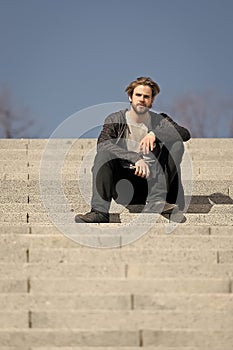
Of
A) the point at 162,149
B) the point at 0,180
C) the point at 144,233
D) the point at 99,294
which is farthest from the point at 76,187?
the point at 99,294

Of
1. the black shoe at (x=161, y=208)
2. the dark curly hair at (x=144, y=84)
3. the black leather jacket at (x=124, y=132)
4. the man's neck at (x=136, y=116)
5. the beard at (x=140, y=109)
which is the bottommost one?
the black shoe at (x=161, y=208)

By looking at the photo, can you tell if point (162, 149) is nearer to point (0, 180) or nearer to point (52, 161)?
point (0, 180)

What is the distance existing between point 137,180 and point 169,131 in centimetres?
43

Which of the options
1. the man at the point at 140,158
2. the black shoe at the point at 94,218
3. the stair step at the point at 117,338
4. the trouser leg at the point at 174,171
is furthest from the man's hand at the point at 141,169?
the stair step at the point at 117,338

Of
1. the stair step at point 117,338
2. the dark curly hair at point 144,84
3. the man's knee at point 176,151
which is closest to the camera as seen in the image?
the stair step at point 117,338

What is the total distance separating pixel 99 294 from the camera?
4.17 m

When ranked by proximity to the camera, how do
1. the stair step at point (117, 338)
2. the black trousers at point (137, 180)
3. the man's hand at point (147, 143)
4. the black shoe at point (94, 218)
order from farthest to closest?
the man's hand at point (147, 143)
the black trousers at point (137, 180)
the black shoe at point (94, 218)
the stair step at point (117, 338)

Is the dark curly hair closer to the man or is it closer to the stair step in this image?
the man

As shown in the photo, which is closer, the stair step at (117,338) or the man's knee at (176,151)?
the stair step at (117,338)

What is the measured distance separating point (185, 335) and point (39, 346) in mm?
787

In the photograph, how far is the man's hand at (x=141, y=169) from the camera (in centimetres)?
521

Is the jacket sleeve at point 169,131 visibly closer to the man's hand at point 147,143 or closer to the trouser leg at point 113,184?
the man's hand at point 147,143

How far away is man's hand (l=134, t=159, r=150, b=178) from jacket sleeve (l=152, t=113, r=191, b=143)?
0.29 metres

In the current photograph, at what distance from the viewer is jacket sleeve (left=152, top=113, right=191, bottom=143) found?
214 inches
